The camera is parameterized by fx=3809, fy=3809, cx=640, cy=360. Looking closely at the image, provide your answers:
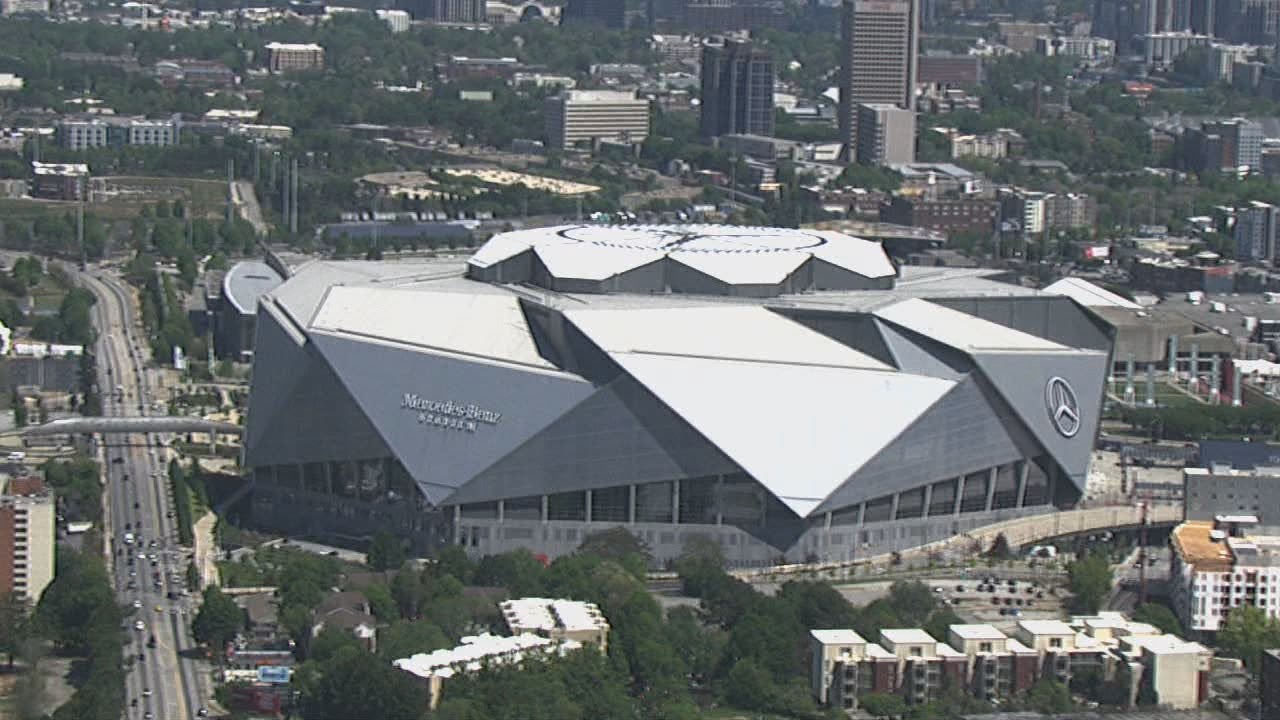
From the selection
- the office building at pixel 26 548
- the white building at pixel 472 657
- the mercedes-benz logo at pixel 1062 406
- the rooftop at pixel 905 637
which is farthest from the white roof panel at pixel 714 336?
the white building at pixel 472 657

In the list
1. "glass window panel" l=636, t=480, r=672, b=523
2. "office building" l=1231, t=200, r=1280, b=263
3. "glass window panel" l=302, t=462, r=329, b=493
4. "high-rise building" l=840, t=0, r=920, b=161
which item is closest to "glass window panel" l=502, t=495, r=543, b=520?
"glass window panel" l=636, t=480, r=672, b=523

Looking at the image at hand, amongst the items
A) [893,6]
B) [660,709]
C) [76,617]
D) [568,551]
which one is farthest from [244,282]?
[893,6]

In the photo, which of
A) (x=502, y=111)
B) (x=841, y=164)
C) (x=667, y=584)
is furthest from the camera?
(x=502, y=111)

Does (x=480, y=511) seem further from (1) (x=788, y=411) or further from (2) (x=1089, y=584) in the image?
(2) (x=1089, y=584)

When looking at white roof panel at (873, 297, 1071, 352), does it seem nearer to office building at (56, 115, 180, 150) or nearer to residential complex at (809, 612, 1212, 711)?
residential complex at (809, 612, 1212, 711)

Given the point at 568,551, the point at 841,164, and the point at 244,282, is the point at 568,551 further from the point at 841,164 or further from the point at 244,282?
the point at 841,164

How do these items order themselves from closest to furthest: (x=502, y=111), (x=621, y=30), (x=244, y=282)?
(x=244, y=282)
(x=502, y=111)
(x=621, y=30)

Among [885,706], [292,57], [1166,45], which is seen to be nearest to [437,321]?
[885,706]

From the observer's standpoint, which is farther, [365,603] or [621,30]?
[621,30]
